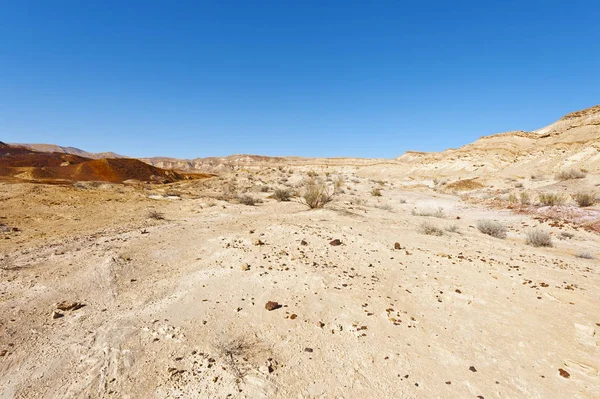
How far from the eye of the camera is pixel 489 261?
5465 millimetres

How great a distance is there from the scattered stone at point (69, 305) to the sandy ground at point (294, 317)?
52mm

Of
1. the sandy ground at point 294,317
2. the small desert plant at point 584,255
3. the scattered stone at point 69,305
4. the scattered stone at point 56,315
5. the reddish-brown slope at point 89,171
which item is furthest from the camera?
the reddish-brown slope at point 89,171

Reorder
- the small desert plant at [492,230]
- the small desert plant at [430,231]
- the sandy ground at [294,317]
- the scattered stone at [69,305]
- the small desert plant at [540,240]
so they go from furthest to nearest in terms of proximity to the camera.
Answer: the small desert plant at [492,230], the small desert plant at [430,231], the small desert plant at [540,240], the scattered stone at [69,305], the sandy ground at [294,317]

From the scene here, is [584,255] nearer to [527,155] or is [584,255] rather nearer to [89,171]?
[89,171]

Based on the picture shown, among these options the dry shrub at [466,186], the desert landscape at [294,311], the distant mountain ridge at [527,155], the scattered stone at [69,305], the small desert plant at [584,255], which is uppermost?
the distant mountain ridge at [527,155]

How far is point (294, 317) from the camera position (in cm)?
359

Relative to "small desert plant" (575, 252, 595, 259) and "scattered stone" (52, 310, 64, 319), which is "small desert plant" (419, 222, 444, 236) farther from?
"scattered stone" (52, 310, 64, 319)

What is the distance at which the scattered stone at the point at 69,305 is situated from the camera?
3.69 m

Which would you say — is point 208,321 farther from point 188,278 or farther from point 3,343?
point 3,343

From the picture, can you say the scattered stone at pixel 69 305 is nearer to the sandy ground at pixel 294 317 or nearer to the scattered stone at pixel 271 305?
the sandy ground at pixel 294 317

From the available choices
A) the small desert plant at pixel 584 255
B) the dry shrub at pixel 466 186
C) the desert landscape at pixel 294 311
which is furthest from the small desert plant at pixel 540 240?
the dry shrub at pixel 466 186

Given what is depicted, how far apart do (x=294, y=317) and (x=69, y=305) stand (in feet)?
9.43

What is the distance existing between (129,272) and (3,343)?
184 cm

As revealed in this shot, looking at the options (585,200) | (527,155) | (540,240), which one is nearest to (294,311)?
(540,240)
